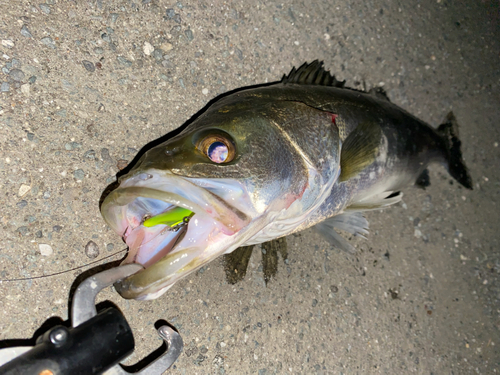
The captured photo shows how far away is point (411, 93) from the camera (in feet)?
11.1

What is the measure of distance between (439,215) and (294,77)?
2183 millimetres

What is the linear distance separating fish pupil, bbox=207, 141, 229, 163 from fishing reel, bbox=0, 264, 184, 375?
624 millimetres

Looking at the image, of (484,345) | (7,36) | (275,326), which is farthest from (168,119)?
(484,345)

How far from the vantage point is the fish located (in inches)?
56.4

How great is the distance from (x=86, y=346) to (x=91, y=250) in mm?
638

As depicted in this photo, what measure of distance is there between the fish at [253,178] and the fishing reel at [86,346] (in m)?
0.13

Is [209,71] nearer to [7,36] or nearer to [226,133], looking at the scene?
[226,133]

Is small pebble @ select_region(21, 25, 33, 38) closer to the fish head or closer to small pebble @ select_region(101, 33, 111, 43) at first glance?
small pebble @ select_region(101, 33, 111, 43)

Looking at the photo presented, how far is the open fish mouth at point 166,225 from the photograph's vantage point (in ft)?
4.58

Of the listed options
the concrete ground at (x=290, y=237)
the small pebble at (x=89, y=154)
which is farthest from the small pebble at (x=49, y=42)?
the small pebble at (x=89, y=154)

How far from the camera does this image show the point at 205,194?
4.62 feet

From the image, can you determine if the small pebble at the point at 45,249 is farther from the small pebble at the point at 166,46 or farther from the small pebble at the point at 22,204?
the small pebble at the point at 166,46

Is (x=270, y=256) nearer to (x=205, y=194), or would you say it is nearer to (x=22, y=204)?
(x=205, y=194)

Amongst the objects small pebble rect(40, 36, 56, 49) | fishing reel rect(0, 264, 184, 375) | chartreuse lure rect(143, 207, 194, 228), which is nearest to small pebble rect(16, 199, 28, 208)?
fishing reel rect(0, 264, 184, 375)
